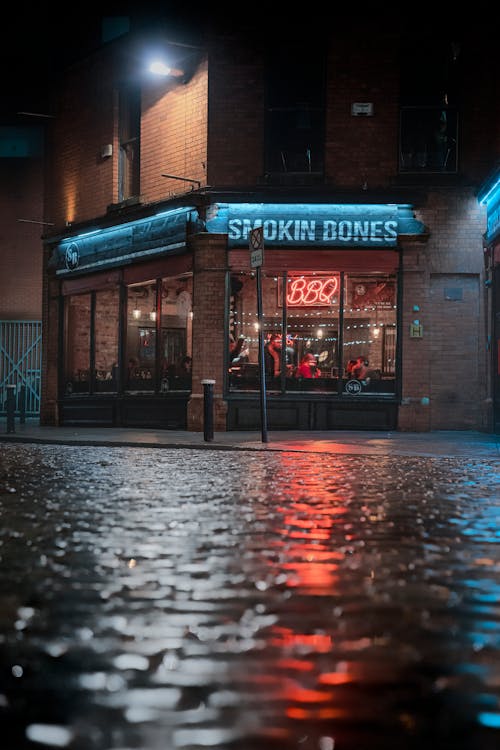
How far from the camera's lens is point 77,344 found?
25.3 meters

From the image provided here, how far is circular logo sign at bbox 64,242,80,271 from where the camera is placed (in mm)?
24953

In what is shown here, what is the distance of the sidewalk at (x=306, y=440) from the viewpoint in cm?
1571

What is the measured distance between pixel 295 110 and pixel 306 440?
7305mm

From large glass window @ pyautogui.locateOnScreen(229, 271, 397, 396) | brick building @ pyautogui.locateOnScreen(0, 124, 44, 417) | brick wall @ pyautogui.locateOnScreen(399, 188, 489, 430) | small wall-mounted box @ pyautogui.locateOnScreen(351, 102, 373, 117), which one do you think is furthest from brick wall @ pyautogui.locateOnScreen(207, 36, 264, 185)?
brick building @ pyautogui.locateOnScreen(0, 124, 44, 417)

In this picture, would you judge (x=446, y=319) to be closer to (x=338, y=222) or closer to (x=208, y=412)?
(x=338, y=222)

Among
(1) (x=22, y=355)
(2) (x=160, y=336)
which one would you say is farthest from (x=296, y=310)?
(1) (x=22, y=355)

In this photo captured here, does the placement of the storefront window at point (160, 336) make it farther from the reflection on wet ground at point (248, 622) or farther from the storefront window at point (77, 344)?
the reflection on wet ground at point (248, 622)

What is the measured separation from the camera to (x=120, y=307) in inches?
931

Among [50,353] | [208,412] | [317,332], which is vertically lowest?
[208,412]

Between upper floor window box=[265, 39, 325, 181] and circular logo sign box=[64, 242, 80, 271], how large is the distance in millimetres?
6179

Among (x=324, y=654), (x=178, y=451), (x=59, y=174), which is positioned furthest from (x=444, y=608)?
(x=59, y=174)

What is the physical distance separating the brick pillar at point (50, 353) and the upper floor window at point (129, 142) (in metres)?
3.67

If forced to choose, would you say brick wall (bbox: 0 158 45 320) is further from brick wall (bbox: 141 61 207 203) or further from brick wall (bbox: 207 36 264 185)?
brick wall (bbox: 207 36 264 185)

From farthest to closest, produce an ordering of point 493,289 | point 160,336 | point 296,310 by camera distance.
Result: 1. point 160,336
2. point 296,310
3. point 493,289
